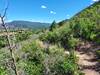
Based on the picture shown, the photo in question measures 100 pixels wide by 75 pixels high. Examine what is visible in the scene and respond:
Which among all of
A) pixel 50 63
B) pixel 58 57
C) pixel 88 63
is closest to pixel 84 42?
pixel 88 63

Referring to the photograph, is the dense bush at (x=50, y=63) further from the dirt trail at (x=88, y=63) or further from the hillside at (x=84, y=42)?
the hillside at (x=84, y=42)

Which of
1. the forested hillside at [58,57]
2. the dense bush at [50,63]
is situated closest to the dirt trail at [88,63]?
the forested hillside at [58,57]

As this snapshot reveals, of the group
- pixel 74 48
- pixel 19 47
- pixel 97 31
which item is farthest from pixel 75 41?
pixel 19 47

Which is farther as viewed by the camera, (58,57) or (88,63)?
(88,63)

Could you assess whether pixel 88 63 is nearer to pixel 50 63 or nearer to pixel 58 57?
pixel 58 57

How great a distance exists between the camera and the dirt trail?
1931 cm

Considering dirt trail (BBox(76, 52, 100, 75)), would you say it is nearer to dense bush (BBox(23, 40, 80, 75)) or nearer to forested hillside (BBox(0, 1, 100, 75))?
forested hillside (BBox(0, 1, 100, 75))

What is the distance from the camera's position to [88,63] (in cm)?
2138

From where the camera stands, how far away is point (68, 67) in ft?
59.3

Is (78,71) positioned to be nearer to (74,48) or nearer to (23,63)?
(23,63)

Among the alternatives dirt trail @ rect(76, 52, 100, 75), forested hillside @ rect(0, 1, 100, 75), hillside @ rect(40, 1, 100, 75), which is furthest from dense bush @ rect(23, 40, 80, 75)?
hillside @ rect(40, 1, 100, 75)

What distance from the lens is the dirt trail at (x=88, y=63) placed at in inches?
760

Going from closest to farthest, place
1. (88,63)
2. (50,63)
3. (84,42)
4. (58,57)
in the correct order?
(50,63)
(58,57)
(88,63)
(84,42)

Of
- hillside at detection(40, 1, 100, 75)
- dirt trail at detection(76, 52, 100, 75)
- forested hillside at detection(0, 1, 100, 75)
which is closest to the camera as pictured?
forested hillside at detection(0, 1, 100, 75)
